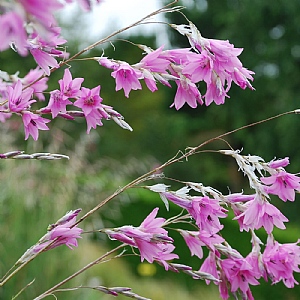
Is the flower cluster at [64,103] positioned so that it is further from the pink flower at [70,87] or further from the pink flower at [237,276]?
the pink flower at [237,276]

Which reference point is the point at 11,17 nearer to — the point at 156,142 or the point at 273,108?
the point at 156,142

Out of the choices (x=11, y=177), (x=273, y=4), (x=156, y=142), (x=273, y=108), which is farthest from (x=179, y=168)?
(x=11, y=177)

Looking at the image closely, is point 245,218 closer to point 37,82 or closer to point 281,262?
point 281,262

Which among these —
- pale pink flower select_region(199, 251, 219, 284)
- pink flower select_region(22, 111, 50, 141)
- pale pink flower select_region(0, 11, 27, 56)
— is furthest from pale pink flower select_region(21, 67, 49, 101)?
pale pink flower select_region(0, 11, 27, 56)

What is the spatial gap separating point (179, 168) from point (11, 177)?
606cm

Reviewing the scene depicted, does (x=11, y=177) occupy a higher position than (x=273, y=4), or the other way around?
(x=11, y=177)

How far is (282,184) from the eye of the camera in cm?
78

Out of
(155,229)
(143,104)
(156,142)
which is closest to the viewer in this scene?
(155,229)

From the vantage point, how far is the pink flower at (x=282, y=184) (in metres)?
0.77

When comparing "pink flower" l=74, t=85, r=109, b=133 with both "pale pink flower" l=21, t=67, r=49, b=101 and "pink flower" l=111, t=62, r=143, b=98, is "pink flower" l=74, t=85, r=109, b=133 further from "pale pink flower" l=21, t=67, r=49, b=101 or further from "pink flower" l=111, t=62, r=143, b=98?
"pale pink flower" l=21, t=67, r=49, b=101

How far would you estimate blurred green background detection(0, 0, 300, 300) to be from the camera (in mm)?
3291

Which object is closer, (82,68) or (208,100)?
(208,100)

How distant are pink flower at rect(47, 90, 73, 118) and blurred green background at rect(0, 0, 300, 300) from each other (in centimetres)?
228

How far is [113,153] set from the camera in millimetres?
12117
